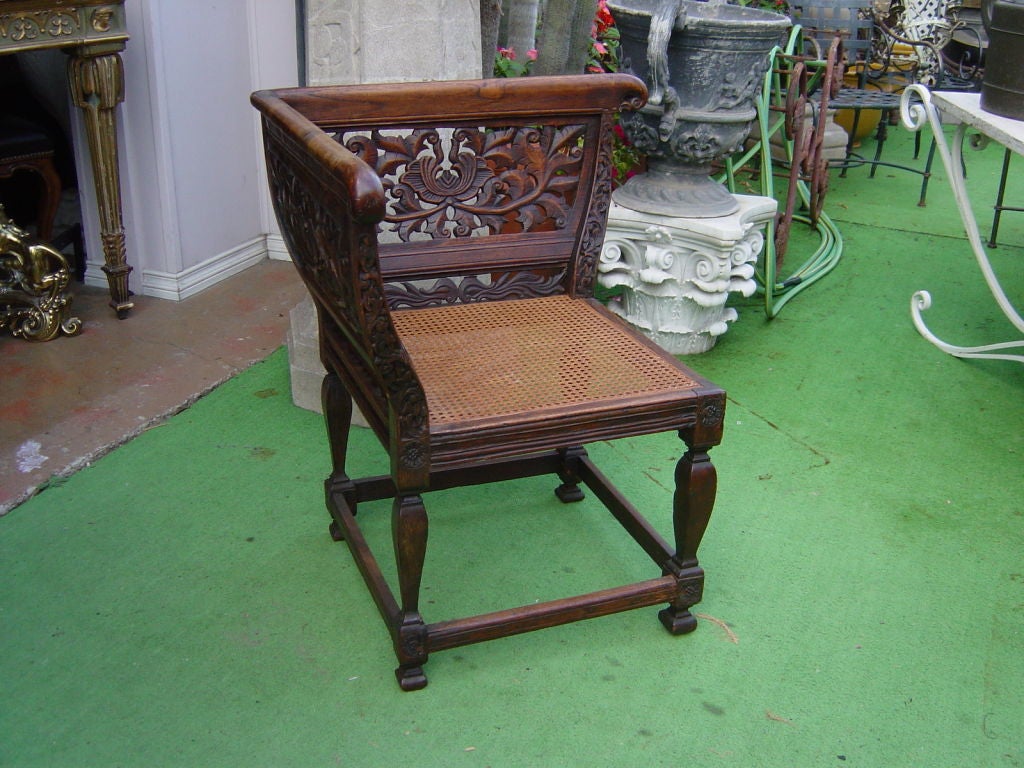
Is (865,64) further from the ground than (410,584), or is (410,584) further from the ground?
(865,64)

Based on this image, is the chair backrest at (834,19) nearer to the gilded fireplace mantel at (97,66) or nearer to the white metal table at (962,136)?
the white metal table at (962,136)

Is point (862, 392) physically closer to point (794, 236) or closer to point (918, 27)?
point (794, 236)

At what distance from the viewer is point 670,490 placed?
283cm

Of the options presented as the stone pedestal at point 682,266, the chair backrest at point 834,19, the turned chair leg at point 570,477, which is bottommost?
the turned chair leg at point 570,477

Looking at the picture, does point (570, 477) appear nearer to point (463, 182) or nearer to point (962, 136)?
point (463, 182)

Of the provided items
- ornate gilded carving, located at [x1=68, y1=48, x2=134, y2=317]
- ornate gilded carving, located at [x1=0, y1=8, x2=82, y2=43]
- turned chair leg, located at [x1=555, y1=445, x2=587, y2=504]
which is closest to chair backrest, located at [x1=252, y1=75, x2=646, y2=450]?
turned chair leg, located at [x1=555, y1=445, x2=587, y2=504]

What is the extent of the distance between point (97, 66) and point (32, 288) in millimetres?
732

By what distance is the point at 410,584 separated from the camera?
2.02 m

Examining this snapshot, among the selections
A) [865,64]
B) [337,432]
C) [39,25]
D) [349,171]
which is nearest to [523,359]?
[337,432]

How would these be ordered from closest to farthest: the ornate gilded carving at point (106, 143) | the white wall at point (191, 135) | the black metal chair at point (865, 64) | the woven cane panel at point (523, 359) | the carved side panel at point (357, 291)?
the carved side panel at point (357, 291) → the woven cane panel at point (523, 359) → the ornate gilded carving at point (106, 143) → the white wall at point (191, 135) → the black metal chair at point (865, 64)

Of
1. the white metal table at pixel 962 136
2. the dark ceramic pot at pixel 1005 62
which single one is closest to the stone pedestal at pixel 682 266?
the white metal table at pixel 962 136

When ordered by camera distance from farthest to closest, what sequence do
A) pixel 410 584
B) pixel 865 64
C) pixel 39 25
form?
1. pixel 865 64
2. pixel 39 25
3. pixel 410 584

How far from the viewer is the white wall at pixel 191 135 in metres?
3.49

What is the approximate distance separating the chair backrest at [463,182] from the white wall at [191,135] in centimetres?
147
